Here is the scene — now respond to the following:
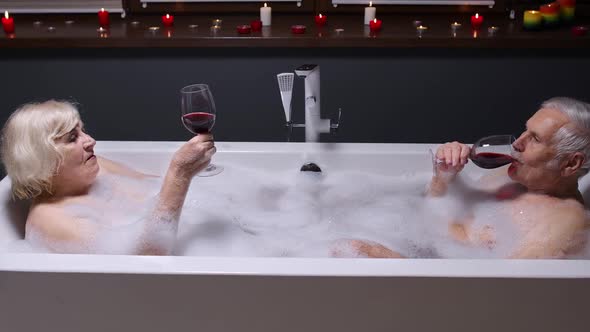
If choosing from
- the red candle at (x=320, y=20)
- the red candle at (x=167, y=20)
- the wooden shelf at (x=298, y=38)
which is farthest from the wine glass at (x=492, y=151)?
the red candle at (x=167, y=20)

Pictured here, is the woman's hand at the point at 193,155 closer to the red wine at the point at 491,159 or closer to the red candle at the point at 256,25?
the red wine at the point at 491,159

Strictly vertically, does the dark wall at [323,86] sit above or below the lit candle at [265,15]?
below

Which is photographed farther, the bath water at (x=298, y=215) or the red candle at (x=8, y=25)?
the red candle at (x=8, y=25)

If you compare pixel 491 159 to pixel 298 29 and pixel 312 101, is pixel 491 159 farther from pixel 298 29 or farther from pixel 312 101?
pixel 298 29

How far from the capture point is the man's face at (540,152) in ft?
5.58

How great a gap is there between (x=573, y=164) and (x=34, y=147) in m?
1.48

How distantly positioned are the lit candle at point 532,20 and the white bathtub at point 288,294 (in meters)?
1.61

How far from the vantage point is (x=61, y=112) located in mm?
1771

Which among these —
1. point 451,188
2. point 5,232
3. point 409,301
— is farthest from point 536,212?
point 5,232

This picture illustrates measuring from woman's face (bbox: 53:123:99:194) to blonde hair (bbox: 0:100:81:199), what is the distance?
0.02 m

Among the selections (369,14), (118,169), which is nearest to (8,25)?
(118,169)

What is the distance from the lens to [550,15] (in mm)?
2775

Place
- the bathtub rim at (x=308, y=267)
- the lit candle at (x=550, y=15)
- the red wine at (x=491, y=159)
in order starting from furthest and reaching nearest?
the lit candle at (x=550, y=15) → the red wine at (x=491, y=159) → the bathtub rim at (x=308, y=267)

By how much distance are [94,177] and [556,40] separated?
199 centimetres
